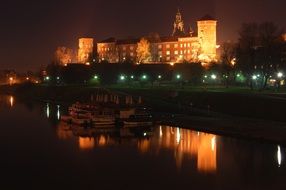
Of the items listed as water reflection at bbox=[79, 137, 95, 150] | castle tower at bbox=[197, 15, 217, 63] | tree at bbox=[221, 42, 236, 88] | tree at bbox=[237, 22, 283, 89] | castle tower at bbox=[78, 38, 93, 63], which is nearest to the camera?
water reflection at bbox=[79, 137, 95, 150]

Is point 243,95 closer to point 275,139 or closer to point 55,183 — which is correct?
point 275,139

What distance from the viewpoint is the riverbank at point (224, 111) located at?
1203 inches

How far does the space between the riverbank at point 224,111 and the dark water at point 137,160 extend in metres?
1.24

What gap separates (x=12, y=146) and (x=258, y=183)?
13.7 m

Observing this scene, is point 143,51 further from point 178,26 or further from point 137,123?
point 137,123

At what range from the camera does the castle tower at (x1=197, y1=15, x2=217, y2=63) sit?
89.0 m

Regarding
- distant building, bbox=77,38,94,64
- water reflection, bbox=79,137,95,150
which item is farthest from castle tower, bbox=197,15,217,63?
water reflection, bbox=79,137,95,150

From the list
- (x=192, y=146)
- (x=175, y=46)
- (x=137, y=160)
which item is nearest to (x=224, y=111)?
(x=192, y=146)

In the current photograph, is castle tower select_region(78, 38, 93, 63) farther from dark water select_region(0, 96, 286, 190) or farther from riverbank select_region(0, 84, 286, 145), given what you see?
dark water select_region(0, 96, 286, 190)

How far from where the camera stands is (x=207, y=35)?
296 feet

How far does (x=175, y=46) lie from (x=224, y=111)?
6001 cm

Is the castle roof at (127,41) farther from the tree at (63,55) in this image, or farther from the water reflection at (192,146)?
the water reflection at (192,146)

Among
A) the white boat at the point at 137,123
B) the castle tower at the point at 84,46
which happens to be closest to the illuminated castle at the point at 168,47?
the castle tower at the point at 84,46

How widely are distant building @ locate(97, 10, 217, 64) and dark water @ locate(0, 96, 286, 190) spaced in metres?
53.6
